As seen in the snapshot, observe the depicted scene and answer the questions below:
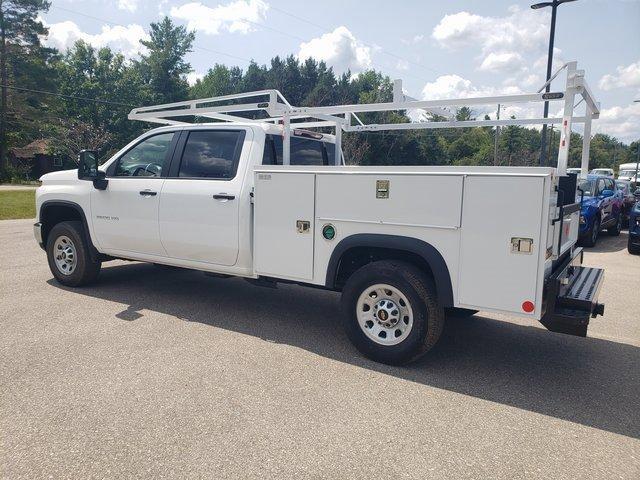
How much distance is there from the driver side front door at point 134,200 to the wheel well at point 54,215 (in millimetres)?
635

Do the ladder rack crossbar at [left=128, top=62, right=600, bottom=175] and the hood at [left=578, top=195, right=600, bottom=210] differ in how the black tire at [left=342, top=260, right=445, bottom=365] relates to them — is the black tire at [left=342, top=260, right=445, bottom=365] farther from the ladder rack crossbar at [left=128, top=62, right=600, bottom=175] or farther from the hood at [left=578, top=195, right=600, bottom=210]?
the hood at [left=578, top=195, right=600, bottom=210]

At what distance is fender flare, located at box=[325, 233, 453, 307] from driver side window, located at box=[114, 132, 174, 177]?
8.61 ft

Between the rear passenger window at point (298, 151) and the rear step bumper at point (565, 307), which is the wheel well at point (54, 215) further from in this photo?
the rear step bumper at point (565, 307)

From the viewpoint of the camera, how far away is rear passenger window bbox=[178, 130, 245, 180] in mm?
5250

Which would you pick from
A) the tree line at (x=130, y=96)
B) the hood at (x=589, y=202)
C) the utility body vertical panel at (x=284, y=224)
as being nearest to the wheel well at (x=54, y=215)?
the utility body vertical panel at (x=284, y=224)

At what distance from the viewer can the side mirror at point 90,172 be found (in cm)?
604

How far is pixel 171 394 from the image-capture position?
371 cm

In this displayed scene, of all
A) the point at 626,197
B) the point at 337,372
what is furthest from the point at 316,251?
the point at 626,197

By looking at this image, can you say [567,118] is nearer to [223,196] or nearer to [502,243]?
[502,243]

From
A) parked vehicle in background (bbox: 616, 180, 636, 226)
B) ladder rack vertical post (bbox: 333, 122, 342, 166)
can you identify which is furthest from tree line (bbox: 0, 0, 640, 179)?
ladder rack vertical post (bbox: 333, 122, 342, 166)

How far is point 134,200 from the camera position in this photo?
582 cm

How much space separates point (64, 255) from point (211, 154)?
110 inches

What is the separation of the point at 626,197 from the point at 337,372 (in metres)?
16.6


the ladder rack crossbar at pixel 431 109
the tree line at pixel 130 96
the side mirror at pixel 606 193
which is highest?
the tree line at pixel 130 96
